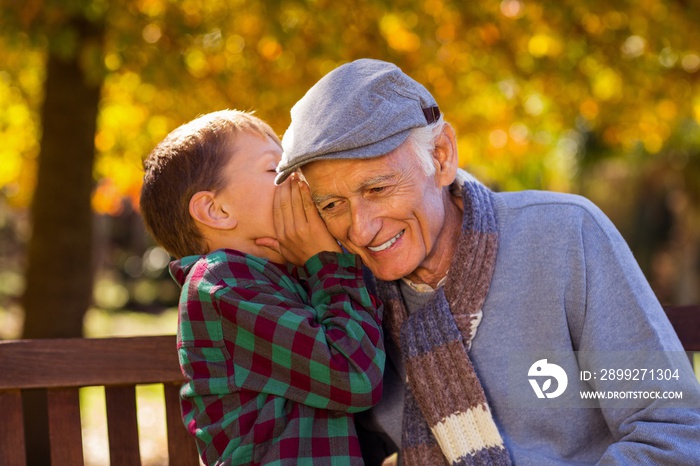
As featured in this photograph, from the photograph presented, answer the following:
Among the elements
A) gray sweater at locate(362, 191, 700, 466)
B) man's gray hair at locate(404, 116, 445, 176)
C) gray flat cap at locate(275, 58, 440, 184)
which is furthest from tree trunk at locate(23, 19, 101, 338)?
gray sweater at locate(362, 191, 700, 466)

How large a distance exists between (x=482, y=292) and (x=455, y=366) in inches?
8.9

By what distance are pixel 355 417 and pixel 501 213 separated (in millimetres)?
803

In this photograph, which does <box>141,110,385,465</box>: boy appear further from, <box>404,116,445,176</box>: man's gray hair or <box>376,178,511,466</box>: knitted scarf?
<box>404,116,445,176</box>: man's gray hair

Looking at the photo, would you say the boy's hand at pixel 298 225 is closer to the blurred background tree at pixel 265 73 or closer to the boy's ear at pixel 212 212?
the boy's ear at pixel 212 212

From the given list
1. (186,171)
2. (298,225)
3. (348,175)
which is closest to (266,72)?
(186,171)

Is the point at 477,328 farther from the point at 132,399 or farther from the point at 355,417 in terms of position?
the point at 132,399

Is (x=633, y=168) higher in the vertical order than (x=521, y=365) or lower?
higher

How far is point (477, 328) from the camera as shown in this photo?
235 cm

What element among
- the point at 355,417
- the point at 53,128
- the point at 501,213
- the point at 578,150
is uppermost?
the point at 578,150

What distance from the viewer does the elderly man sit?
2.14 m

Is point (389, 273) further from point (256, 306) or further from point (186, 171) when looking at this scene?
point (186, 171)

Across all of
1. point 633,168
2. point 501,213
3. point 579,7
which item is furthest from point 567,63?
point 633,168

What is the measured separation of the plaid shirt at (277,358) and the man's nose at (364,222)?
0.28 ft

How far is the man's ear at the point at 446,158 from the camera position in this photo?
234 cm
